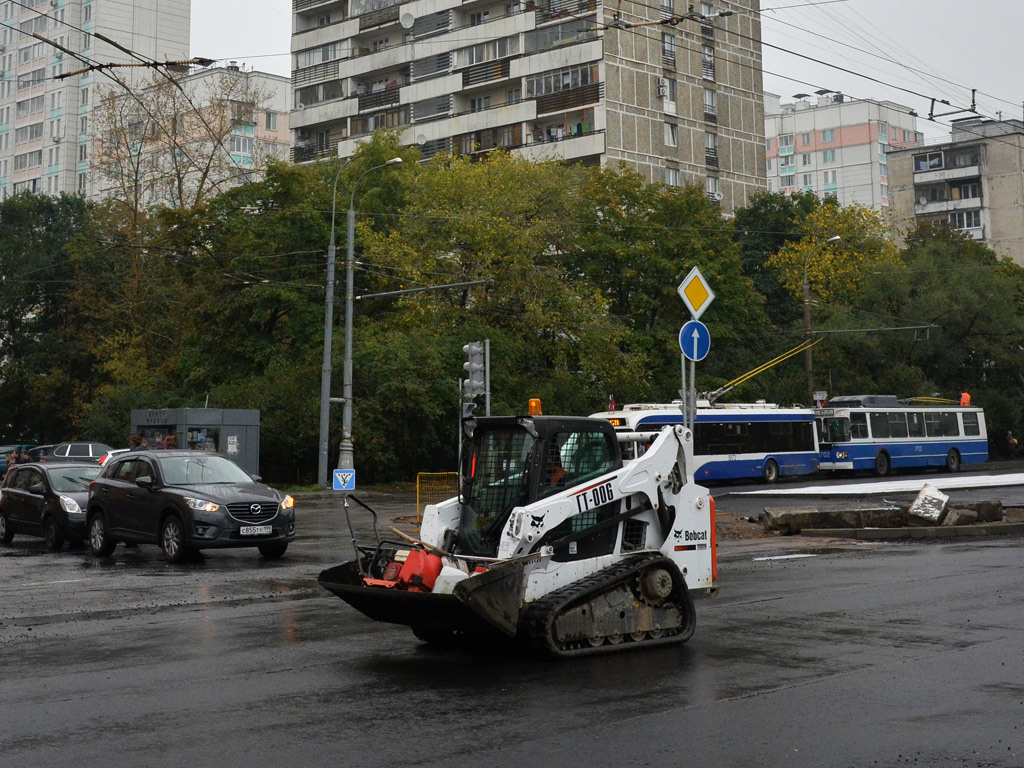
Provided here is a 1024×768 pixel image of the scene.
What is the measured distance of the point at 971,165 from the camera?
107 metres

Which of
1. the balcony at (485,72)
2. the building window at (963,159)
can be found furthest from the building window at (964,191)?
the balcony at (485,72)

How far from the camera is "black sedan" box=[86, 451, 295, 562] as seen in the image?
58.4 feet

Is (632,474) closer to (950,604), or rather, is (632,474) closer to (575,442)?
(575,442)

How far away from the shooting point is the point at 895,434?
168 feet

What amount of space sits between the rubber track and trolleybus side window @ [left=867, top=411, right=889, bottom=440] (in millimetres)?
41886

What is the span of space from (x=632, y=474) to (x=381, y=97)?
7406cm

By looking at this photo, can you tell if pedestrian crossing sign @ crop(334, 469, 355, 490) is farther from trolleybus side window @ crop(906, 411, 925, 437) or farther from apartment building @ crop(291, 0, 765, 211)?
apartment building @ crop(291, 0, 765, 211)

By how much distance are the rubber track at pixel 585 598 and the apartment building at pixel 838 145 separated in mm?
126656

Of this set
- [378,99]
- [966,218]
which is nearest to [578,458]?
[378,99]

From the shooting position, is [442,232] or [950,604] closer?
[950,604]

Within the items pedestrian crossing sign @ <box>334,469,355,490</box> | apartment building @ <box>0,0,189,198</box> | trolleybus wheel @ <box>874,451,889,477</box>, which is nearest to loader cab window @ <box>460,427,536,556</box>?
pedestrian crossing sign @ <box>334,469,355,490</box>

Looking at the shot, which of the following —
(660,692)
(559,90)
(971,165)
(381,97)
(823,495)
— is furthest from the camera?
(971,165)

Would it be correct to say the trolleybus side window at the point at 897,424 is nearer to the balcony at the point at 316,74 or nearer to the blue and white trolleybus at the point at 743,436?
the blue and white trolleybus at the point at 743,436

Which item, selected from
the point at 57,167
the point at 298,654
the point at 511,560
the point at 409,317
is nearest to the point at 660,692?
the point at 511,560
